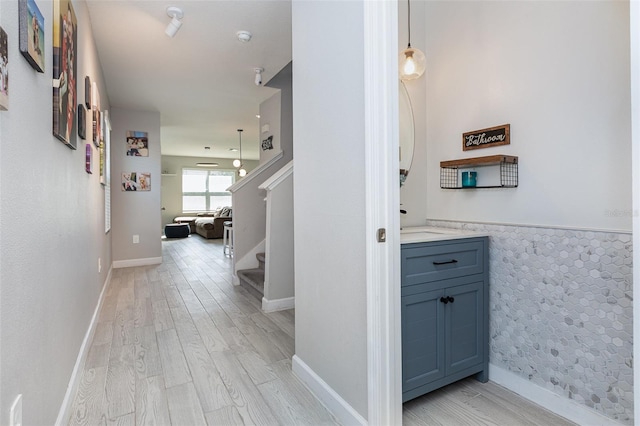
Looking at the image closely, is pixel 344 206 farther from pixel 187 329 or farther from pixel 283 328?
pixel 187 329

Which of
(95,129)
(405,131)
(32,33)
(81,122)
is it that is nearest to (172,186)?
(95,129)

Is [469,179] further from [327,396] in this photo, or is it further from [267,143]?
[267,143]

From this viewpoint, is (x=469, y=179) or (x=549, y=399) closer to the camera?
(x=549, y=399)

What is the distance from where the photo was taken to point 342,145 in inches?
61.7

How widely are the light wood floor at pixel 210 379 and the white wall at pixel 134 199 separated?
215 centimetres

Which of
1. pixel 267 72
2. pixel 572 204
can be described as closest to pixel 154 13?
pixel 267 72

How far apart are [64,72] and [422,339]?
2164mm

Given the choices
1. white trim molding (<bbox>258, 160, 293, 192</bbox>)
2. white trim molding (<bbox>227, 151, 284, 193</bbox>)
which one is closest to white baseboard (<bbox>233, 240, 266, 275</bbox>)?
white trim molding (<bbox>227, 151, 284, 193</bbox>)

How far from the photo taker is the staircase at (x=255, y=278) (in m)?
3.55

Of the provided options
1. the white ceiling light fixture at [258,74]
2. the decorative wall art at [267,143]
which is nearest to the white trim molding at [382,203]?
the white ceiling light fixture at [258,74]

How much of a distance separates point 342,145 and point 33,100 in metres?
1.20

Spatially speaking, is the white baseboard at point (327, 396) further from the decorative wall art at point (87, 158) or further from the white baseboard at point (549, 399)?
the decorative wall art at point (87, 158)

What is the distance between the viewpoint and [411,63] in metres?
1.96

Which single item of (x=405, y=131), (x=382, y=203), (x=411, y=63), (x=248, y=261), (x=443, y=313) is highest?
(x=411, y=63)
